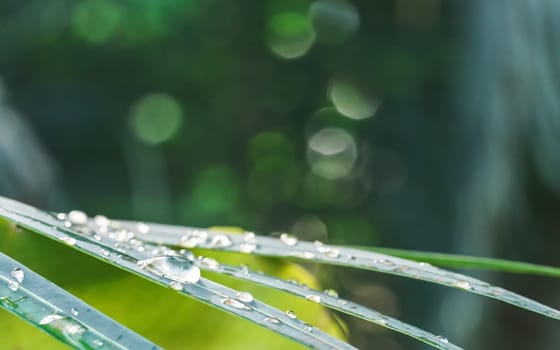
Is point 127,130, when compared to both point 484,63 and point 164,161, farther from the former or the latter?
point 484,63

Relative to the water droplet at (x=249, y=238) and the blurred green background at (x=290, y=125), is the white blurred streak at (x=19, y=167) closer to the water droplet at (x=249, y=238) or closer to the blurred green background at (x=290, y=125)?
the blurred green background at (x=290, y=125)

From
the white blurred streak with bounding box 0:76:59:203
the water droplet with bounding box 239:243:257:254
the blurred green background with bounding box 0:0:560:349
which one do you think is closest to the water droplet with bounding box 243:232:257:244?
the water droplet with bounding box 239:243:257:254

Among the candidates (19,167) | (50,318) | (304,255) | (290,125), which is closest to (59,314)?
(50,318)

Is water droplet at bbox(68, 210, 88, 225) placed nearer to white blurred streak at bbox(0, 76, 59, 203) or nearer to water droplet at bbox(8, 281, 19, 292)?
water droplet at bbox(8, 281, 19, 292)

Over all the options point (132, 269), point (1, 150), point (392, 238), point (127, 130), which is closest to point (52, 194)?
point (1, 150)

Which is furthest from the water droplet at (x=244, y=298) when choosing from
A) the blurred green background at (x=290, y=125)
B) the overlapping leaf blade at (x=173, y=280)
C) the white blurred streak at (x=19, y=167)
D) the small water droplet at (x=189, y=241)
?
the blurred green background at (x=290, y=125)
